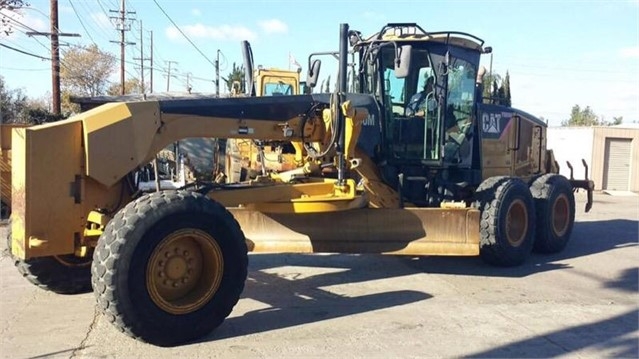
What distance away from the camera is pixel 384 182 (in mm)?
9289

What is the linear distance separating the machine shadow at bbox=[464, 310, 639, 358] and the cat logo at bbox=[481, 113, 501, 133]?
4133mm

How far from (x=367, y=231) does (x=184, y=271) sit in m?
3.04

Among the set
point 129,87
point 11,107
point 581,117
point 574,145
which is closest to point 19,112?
point 11,107

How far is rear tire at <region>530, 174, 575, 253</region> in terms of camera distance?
1052cm

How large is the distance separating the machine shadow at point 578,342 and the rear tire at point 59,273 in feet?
13.5

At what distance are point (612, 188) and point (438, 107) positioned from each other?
23316 mm

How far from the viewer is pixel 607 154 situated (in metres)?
29.4

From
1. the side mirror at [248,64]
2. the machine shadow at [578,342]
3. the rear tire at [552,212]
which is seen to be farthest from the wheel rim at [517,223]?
the side mirror at [248,64]

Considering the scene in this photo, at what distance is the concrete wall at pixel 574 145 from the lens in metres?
29.2

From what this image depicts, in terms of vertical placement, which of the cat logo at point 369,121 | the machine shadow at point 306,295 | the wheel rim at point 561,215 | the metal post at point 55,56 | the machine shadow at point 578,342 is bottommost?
the machine shadow at point 578,342

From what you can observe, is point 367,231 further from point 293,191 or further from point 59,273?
point 59,273

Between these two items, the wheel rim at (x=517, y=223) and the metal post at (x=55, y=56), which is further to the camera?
the metal post at (x=55, y=56)

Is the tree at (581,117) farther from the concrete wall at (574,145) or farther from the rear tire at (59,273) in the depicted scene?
the rear tire at (59,273)

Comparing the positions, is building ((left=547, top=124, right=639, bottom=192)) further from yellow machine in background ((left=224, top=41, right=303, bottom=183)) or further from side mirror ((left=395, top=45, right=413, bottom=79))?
side mirror ((left=395, top=45, right=413, bottom=79))
